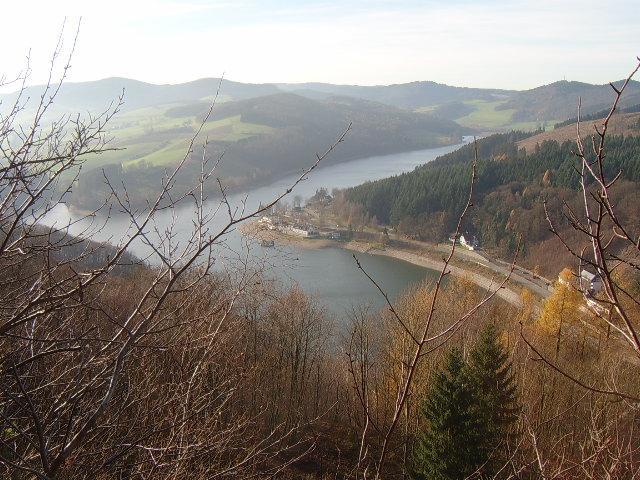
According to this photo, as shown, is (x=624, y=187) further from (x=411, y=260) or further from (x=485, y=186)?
(x=411, y=260)

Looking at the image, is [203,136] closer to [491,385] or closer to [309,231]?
[309,231]

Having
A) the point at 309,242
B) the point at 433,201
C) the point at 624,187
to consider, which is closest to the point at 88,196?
the point at 309,242

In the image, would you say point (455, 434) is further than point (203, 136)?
No

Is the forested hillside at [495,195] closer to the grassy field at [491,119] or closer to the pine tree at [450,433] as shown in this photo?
the pine tree at [450,433]

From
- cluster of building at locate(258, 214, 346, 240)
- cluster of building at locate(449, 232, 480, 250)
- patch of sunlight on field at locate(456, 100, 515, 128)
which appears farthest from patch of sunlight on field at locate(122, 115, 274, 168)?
patch of sunlight on field at locate(456, 100, 515, 128)

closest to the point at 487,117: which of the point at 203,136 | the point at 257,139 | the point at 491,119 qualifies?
the point at 491,119

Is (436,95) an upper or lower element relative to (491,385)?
upper
